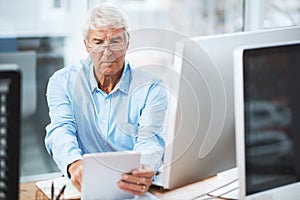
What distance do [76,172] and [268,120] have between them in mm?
575

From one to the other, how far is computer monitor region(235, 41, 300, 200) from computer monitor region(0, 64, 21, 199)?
0.55m

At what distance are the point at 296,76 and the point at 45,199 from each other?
2.53 ft

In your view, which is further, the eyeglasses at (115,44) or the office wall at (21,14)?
the office wall at (21,14)

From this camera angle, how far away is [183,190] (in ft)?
5.68

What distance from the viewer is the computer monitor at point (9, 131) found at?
112cm

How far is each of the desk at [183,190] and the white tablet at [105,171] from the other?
0.15m

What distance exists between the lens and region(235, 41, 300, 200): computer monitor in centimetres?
143

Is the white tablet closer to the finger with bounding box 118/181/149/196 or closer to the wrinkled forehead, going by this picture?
the finger with bounding box 118/181/149/196

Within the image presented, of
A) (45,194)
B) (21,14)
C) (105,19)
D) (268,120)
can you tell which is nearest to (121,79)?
(105,19)

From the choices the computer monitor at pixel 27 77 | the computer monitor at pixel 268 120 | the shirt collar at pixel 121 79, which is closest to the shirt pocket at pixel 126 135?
the shirt collar at pixel 121 79

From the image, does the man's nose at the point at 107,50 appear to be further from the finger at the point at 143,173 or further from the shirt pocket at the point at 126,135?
the finger at the point at 143,173

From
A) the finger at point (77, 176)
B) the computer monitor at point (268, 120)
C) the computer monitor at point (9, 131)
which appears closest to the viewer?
the computer monitor at point (9, 131)

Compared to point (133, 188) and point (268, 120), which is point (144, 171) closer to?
point (133, 188)

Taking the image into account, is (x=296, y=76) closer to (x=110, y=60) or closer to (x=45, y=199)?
(x=110, y=60)
